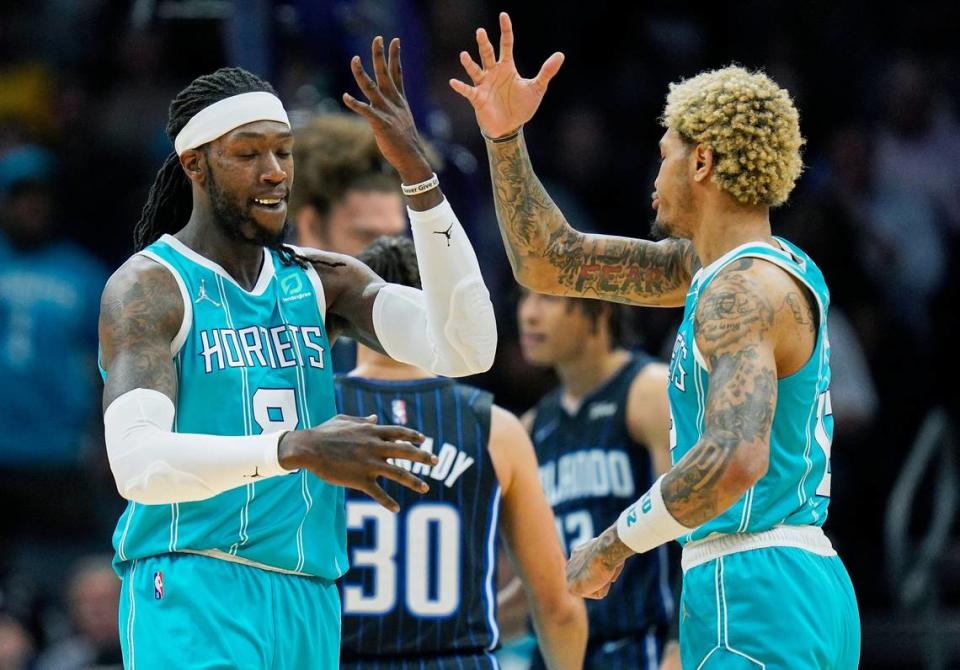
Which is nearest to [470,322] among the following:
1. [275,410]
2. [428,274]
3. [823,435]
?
[428,274]

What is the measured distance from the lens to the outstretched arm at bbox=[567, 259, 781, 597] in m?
4.30

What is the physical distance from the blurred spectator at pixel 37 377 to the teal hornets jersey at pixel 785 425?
6.68 metres

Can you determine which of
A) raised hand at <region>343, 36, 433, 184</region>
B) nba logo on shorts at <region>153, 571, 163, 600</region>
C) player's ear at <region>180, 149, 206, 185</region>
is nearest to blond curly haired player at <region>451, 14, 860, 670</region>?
raised hand at <region>343, 36, 433, 184</region>

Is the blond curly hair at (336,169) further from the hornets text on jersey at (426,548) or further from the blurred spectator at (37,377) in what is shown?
the blurred spectator at (37,377)

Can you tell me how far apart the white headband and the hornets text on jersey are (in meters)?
1.24

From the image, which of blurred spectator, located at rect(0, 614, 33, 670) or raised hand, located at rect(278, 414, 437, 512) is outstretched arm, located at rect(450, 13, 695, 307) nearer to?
raised hand, located at rect(278, 414, 437, 512)

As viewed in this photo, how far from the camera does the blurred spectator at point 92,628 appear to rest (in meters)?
8.90

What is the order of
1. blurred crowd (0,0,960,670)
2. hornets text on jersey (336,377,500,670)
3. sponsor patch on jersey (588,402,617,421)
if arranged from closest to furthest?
hornets text on jersey (336,377,500,670) < sponsor patch on jersey (588,402,617,421) < blurred crowd (0,0,960,670)

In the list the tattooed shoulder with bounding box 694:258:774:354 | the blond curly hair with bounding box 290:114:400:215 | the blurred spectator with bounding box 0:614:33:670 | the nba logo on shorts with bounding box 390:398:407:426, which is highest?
the blond curly hair with bounding box 290:114:400:215

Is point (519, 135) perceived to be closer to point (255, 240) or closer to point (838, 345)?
point (255, 240)

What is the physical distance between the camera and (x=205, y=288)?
4.57 meters

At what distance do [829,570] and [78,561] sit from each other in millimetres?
6797

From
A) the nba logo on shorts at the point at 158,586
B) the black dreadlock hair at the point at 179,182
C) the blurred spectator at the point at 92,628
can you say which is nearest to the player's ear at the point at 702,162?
the black dreadlock hair at the point at 179,182

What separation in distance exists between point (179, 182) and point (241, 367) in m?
0.71
